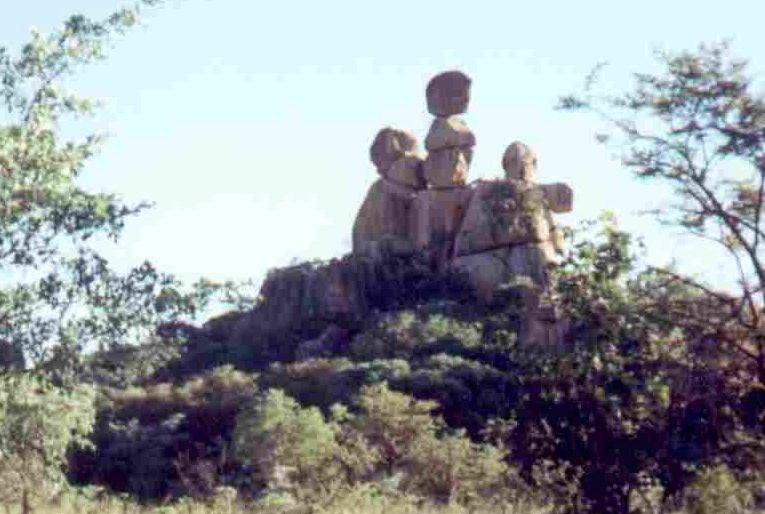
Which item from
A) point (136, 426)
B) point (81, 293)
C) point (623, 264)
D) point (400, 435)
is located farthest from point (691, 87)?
point (136, 426)

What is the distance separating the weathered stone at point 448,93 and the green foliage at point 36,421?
48152 millimetres

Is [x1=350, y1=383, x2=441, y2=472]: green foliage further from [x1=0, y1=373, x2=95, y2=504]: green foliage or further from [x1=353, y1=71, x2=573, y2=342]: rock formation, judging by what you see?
[x1=353, y1=71, x2=573, y2=342]: rock formation

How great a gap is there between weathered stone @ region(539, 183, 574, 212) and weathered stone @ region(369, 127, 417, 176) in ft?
27.2

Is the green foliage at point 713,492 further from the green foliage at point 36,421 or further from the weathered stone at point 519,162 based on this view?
the weathered stone at point 519,162

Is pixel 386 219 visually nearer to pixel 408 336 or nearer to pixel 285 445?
pixel 408 336

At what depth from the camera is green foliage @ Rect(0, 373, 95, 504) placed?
43.8 feet

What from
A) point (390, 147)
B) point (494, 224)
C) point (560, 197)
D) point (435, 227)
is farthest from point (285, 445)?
point (390, 147)

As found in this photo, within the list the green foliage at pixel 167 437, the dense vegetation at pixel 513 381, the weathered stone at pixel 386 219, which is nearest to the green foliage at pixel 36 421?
the dense vegetation at pixel 513 381

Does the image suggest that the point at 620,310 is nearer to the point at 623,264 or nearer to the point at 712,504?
the point at 623,264

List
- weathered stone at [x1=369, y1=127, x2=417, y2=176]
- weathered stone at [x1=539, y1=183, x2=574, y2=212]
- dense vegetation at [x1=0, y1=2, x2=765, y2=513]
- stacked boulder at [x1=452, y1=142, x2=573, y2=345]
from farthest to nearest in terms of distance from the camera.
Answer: weathered stone at [x1=369, y1=127, x2=417, y2=176], weathered stone at [x1=539, y1=183, x2=574, y2=212], stacked boulder at [x1=452, y1=142, x2=573, y2=345], dense vegetation at [x1=0, y1=2, x2=765, y2=513]

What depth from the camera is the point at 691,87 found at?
17.9m

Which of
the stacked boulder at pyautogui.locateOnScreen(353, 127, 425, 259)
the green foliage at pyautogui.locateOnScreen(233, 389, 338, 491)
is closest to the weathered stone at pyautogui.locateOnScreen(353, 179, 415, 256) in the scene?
the stacked boulder at pyautogui.locateOnScreen(353, 127, 425, 259)

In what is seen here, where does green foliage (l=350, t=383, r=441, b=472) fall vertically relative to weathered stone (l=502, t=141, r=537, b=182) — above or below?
below

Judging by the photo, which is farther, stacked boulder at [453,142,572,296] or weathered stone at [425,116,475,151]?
weathered stone at [425,116,475,151]
